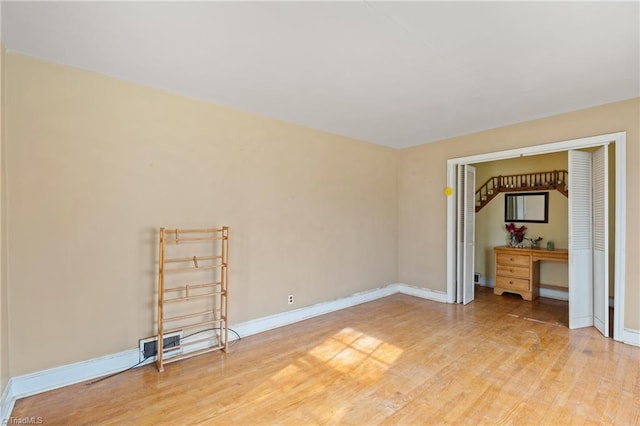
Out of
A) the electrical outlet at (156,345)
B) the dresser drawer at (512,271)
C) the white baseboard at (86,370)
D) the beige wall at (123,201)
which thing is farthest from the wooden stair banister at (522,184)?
the electrical outlet at (156,345)

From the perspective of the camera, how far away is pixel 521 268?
16.4 feet

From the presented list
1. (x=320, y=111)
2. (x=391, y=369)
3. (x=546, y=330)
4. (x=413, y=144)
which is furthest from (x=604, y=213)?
(x=320, y=111)

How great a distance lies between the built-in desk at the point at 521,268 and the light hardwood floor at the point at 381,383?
55.8 inches

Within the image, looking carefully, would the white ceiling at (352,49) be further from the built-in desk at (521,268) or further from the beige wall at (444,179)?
the built-in desk at (521,268)

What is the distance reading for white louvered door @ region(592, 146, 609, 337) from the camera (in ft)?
11.0

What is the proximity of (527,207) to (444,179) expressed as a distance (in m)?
1.88

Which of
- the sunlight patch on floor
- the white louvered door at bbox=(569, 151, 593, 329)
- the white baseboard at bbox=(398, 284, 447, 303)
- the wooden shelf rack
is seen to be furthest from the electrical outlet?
the white louvered door at bbox=(569, 151, 593, 329)

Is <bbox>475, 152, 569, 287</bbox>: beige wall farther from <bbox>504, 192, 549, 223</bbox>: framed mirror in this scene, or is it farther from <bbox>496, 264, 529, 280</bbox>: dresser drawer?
<bbox>496, 264, 529, 280</bbox>: dresser drawer

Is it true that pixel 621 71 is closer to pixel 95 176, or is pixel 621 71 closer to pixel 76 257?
pixel 95 176

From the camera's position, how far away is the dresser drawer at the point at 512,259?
16.4 ft

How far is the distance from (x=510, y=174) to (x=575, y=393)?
13.7 feet

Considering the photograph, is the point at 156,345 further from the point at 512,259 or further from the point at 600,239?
the point at 512,259

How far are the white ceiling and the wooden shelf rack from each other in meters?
1.41

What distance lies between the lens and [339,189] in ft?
14.8
